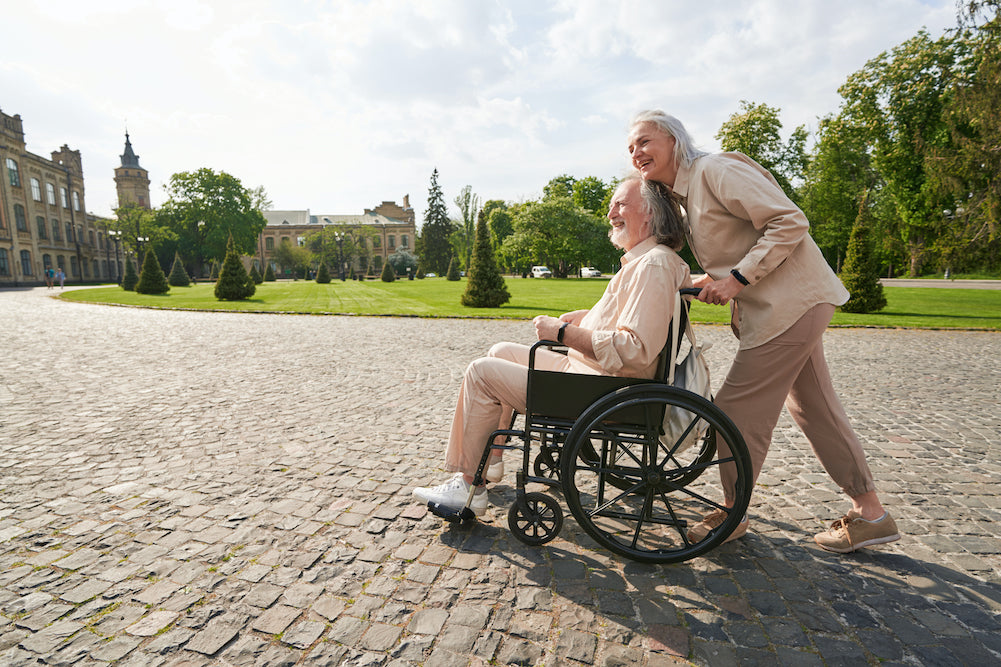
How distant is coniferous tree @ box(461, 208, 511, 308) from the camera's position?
19797 mm

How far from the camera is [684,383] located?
2.62 metres

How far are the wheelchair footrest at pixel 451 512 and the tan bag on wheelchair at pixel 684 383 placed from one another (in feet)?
3.61

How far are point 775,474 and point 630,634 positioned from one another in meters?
2.27

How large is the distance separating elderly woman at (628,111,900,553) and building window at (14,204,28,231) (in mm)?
67642

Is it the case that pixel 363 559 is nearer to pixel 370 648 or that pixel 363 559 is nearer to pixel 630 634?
pixel 370 648

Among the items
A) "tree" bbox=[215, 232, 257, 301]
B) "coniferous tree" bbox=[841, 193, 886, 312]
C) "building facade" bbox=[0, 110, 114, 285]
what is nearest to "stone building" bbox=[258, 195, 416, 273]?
"building facade" bbox=[0, 110, 114, 285]

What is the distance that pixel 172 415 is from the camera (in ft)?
17.3

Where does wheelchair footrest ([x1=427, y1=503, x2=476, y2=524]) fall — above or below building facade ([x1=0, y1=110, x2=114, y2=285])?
below

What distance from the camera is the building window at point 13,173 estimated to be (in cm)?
4953

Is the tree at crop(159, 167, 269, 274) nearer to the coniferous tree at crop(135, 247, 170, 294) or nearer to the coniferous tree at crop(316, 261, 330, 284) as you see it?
the coniferous tree at crop(316, 261, 330, 284)

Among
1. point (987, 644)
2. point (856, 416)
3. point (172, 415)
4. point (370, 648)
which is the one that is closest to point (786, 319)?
point (987, 644)

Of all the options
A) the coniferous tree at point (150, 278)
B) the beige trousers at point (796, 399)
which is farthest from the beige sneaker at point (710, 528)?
the coniferous tree at point (150, 278)

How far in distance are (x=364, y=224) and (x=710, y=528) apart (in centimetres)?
9785

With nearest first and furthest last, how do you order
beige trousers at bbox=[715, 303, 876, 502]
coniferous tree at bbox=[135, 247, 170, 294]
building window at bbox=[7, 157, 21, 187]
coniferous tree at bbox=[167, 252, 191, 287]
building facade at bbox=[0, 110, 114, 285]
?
1. beige trousers at bbox=[715, 303, 876, 502]
2. coniferous tree at bbox=[135, 247, 170, 294]
3. coniferous tree at bbox=[167, 252, 191, 287]
4. building facade at bbox=[0, 110, 114, 285]
5. building window at bbox=[7, 157, 21, 187]
